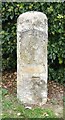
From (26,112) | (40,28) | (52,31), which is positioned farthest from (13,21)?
(26,112)

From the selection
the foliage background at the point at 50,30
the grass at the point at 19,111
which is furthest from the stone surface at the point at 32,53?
the foliage background at the point at 50,30

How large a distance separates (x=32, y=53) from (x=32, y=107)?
0.74 metres

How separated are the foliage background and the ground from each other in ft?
0.94

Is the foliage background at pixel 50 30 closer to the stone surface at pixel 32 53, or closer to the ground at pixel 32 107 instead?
the ground at pixel 32 107

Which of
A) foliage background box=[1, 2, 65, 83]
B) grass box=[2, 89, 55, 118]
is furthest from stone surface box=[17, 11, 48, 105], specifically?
foliage background box=[1, 2, 65, 83]

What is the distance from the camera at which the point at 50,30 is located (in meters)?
4.98

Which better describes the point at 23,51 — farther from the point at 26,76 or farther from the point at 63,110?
the point at 63,110

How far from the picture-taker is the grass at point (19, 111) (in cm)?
411

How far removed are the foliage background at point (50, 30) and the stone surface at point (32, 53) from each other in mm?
642

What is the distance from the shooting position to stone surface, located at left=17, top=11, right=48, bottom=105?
168 inches

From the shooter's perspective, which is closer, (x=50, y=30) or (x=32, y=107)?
(x=32, y=107)

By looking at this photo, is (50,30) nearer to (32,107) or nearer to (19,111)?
(32,107)

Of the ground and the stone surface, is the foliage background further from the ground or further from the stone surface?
the stone surface

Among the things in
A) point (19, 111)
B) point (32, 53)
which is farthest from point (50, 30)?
point (19, 111)
